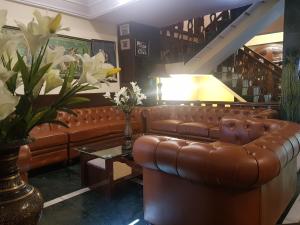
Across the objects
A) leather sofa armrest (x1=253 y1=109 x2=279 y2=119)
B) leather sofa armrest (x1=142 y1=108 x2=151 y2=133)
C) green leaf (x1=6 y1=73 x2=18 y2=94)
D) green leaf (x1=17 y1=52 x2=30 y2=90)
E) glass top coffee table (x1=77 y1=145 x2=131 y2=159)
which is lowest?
glass top coffee table (x1=77 y1=145 x2=131 y2=159)

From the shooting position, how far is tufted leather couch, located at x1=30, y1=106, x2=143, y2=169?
3502mm

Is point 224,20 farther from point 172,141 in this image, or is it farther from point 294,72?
point 172,141

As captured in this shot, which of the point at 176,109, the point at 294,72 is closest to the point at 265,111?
the point at 294,72

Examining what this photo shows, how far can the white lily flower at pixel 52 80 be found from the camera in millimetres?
782

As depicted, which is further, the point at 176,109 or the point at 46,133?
the point at 176,109

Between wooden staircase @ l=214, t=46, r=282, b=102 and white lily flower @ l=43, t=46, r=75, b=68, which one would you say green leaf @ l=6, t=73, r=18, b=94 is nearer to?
white lily flower @ l=43, t=46, r=75, b=68

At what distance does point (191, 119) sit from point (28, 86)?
15.0 feet

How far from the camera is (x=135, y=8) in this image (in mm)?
4730

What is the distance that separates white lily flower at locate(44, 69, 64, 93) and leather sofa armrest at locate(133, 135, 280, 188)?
1071 mm

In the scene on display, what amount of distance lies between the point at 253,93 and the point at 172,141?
196 inches

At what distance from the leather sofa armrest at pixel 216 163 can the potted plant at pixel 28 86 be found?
974mm

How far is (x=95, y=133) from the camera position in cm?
424

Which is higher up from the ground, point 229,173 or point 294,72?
point 294,72

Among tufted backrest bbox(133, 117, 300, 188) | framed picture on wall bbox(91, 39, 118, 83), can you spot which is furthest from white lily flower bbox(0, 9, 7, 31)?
framed picture on wall bbox(91, 39, 118, 83)
